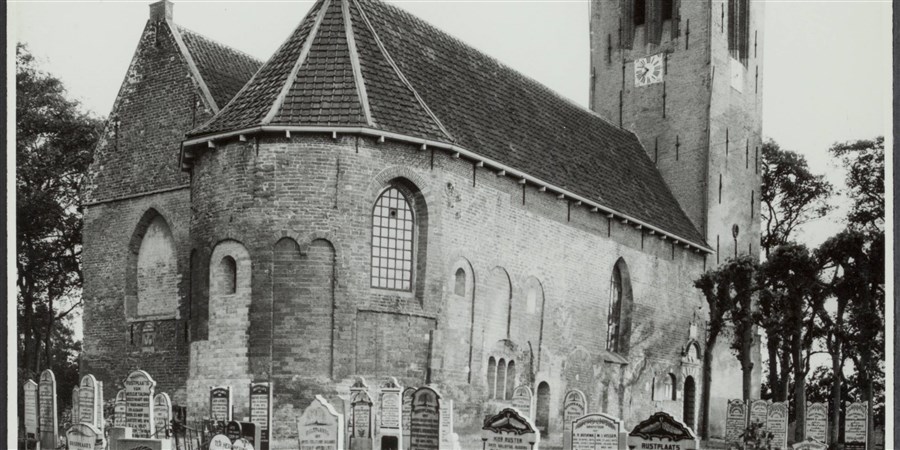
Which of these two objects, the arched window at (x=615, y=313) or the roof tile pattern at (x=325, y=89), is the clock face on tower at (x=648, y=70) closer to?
the arched window at (x=615, y=313)

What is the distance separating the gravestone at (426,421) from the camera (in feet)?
62.7

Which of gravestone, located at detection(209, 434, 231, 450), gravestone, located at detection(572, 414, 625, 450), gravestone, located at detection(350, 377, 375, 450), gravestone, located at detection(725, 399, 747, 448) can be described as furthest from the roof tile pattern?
gravestone, located at detection(725, 399, 747, 448)

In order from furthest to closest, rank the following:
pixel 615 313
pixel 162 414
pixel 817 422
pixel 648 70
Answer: pixel 648 70 → pixel 615 313 → pixel 817 422 → pixel 162 414

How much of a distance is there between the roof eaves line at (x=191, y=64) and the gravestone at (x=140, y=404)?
33.3 ft

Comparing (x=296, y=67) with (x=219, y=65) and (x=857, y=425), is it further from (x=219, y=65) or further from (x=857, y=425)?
(x=857, y=425)

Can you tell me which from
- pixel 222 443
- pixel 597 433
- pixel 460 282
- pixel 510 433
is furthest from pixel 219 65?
pixel 597 433

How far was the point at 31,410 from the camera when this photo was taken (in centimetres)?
2039

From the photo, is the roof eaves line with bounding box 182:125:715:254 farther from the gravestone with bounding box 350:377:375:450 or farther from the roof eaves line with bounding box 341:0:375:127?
the gravestone with bounding box 350:377:375:450

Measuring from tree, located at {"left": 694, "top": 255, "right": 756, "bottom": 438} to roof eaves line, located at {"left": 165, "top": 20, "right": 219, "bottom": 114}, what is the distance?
14599mm

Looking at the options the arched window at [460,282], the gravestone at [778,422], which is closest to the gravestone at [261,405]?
the arched window at [460,282]

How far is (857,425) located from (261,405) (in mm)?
11387

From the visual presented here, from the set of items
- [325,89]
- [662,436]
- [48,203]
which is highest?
[325,89]

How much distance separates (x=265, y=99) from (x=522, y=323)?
805 centimetres

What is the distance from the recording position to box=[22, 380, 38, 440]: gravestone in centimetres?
2023
